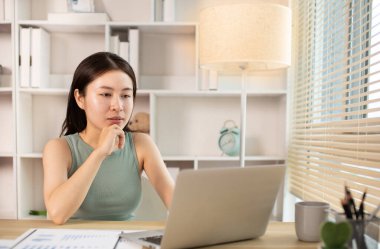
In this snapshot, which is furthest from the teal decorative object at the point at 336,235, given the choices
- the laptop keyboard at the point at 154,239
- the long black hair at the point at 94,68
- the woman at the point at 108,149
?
the long black hair at the point at 94,68

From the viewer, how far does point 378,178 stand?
1471mm

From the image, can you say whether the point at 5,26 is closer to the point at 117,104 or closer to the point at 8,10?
the point at 8,10

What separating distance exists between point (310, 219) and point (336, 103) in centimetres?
121

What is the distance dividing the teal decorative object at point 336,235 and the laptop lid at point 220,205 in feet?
0.98

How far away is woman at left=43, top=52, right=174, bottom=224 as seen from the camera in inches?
61.9

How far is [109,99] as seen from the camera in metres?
1.63

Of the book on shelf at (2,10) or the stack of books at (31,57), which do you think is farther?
the book on shelf at (2,10)

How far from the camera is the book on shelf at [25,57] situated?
256cm

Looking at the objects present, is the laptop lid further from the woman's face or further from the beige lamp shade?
the beige lamp shade

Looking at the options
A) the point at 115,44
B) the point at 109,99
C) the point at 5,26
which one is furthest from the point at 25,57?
the point at 109,99

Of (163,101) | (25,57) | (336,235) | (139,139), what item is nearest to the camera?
(336,235)

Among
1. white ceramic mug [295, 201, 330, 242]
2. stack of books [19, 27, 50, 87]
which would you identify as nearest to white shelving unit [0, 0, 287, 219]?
stack of books [19, 27, 50, 87]

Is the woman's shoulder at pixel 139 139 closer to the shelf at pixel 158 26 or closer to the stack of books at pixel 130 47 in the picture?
the stack of books at pixel 130 47

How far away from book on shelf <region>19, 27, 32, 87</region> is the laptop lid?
1.98m
